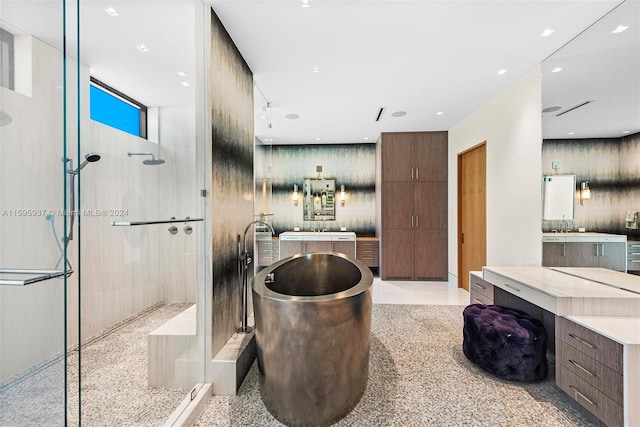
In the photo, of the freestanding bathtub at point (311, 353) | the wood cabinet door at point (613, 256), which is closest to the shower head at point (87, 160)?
the freestanding bathtub at point (311, 353)

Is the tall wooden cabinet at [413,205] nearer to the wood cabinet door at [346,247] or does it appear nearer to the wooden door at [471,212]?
the wooden door at [471,212]

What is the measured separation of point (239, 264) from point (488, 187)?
132 inches

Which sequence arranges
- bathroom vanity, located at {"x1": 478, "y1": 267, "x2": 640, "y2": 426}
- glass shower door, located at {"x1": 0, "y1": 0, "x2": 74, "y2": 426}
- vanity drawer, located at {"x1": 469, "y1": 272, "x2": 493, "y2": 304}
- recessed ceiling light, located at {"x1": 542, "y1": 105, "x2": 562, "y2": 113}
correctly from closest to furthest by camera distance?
glass shower door, located at {"x1": 0, "y1": 0, "x2": 74, "y2": 426}, bathroom vanity, located at {"x1": 478, "y1": 267, "x2": 640, "y2": 426}, recessed ceiling light, located at {"x1": 542, "y1": 105, "x2": 562, "y2": 113}, vanity drawer, located at {"x1": 469, "y1": 272, "x2": 493, "y2": 304}

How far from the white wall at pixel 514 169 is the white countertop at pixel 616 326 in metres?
1.06

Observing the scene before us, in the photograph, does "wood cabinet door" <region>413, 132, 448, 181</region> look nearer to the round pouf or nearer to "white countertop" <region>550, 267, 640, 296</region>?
"white countertop" <region>550, 267, 640, 296</region>

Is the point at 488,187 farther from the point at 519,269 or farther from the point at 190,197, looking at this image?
the point at 190,197

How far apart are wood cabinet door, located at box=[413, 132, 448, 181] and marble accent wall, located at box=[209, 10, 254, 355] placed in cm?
347

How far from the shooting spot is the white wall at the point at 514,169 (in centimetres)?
279

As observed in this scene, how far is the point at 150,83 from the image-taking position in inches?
66.1

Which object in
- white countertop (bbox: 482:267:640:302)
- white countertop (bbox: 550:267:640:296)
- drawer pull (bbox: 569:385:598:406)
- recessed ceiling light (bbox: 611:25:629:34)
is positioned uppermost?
recessed ceiling light (bbox: 611:25:629:34)

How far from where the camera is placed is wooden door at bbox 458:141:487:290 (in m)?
3.95

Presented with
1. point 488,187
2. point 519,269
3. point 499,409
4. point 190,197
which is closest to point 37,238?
point 190,197

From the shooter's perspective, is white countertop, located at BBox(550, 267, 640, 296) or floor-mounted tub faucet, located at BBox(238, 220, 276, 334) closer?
white countertop, located at BBox(550, 267, 640, 296)

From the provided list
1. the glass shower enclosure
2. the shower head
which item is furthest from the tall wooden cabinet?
the shower head
